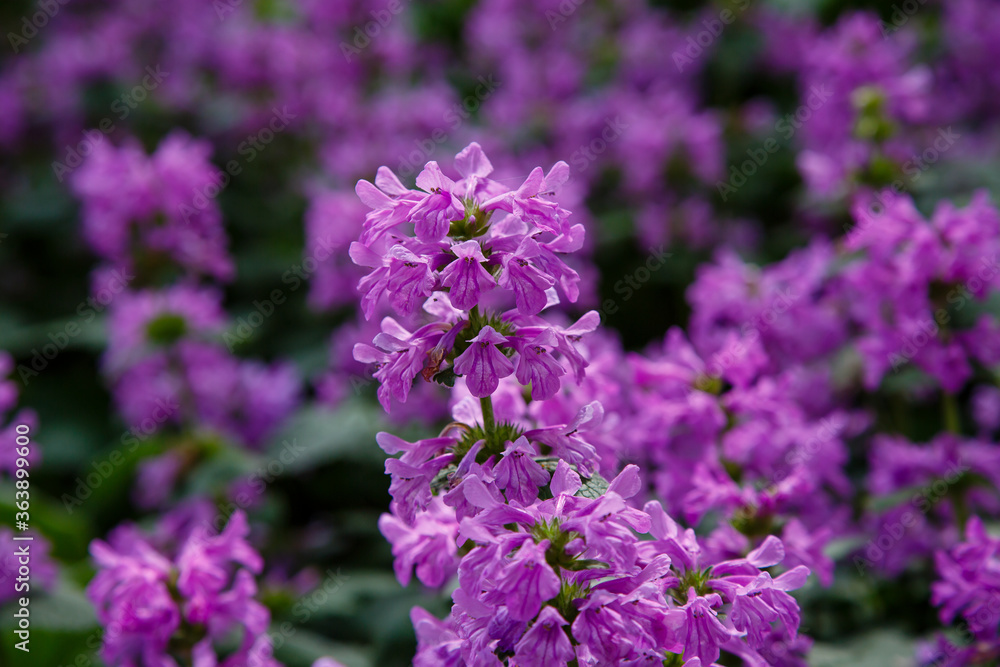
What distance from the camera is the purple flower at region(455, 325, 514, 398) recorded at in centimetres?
128

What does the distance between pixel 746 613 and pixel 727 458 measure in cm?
61

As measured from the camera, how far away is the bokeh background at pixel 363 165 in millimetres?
2918

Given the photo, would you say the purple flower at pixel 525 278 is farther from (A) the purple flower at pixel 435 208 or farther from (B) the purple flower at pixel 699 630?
(B) the purple flower at pixel 699 630

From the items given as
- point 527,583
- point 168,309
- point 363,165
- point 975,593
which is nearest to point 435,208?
point 527,583

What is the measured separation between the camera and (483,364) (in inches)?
50.7

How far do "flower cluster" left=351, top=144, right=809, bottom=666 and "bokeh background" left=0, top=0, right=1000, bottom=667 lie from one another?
27.4 inches

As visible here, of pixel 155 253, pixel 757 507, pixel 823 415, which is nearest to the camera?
pixel 757 507

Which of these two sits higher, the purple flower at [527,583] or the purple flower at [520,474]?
the purple flower at [520,474]

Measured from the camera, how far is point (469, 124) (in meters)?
5.01

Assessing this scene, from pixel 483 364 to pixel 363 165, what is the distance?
3146 mm

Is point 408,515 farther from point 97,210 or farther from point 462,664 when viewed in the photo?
point 97,210

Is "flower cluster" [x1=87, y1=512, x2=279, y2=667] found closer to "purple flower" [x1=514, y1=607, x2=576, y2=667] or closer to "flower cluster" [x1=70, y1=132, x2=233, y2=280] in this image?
"purple flower" [x1=514, y1=607, x2=576, y2=667]

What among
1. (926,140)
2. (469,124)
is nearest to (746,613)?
(926,140)

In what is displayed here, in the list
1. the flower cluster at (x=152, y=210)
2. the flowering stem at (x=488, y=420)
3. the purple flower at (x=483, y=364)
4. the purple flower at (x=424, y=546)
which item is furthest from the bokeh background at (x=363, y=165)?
the purple flower at (x=483, y=364)
